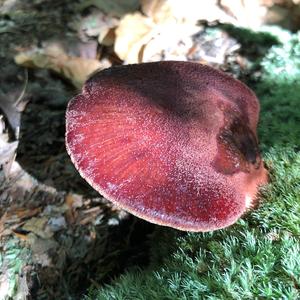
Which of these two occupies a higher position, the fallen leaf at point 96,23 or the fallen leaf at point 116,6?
the fallen leaf at point 116,6

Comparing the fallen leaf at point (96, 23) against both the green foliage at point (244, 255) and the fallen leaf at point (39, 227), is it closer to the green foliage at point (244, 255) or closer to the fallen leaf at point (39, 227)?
the fallen leaf at point (39, 227)

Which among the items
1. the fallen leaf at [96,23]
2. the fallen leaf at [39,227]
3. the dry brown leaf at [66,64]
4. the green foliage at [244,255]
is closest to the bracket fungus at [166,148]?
the green foliage at [244,255]

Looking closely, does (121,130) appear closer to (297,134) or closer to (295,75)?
(297,134)

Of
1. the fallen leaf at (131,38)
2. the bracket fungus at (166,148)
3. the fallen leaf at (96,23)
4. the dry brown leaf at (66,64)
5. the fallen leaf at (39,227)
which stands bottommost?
the fallen leaf at (39,227)

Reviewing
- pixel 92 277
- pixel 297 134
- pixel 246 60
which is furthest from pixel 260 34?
pixel 92 277

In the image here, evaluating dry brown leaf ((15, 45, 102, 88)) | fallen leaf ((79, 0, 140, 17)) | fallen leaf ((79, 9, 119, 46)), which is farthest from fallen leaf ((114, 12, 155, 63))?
fallen leaf ((79, 0, 140, 17))
